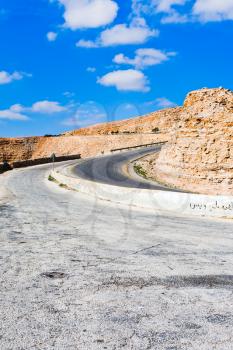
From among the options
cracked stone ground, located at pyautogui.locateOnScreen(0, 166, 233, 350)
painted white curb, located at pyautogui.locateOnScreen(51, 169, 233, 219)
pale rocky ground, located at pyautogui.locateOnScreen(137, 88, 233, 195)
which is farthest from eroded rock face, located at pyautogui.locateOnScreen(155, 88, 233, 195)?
cracked stone ground, located at pyautogui.locateOnScreen(0, 166, 233, 350)

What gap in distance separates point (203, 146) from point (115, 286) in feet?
102

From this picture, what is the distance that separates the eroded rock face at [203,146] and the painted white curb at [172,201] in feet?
44.5

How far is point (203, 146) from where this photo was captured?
124 ft

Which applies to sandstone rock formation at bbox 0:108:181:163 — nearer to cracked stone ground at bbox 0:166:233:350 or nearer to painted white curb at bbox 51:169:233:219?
painted white curb at bbox 51:169:233:219

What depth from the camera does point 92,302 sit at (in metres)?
7.45

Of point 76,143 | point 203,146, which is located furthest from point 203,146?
point 76,143

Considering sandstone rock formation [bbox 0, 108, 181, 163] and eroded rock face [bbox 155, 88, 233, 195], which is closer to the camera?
eroded rock face [bbox 155, 88, 233, 195]

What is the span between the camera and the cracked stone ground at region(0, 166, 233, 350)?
242 inches

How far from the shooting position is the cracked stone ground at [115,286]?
614 centimetres

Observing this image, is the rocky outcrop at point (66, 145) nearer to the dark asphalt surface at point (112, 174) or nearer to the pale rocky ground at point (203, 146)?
the dark asphalt surface at point (112, 174)

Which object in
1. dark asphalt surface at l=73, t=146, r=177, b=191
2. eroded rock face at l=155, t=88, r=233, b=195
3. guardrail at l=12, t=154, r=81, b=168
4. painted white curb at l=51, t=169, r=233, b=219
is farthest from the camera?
guardrail at l=12, t=154, r=81, b=168

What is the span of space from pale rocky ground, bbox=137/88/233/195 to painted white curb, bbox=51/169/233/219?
13.6 meters

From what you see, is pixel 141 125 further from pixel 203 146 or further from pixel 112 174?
pixel 203 146

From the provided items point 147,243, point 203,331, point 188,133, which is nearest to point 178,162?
point 188,133
